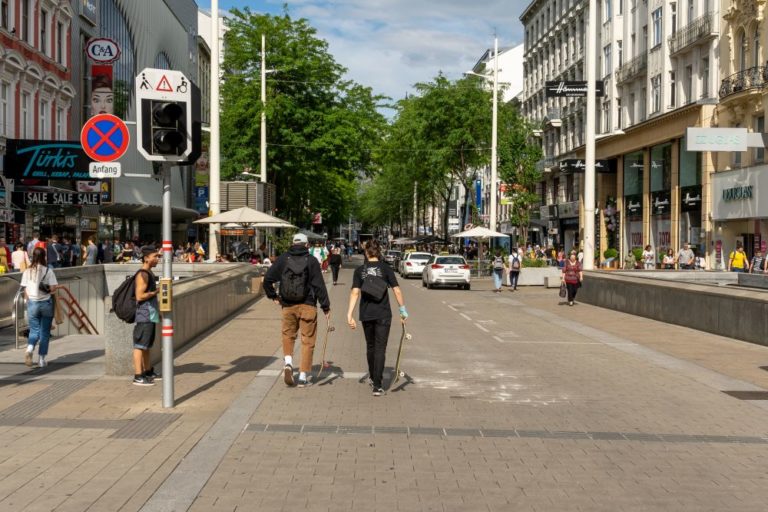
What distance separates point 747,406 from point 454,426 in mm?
3488

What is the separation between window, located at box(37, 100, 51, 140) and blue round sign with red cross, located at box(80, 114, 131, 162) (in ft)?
91.9

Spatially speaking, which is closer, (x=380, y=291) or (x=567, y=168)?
(x=380, y=291)

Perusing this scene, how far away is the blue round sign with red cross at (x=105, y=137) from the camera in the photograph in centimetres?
1145

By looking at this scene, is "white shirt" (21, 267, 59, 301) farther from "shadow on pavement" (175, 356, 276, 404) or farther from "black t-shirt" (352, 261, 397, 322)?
"black t-shirt" (352, 261, 397, 322)

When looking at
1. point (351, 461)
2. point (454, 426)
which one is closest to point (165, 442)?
point (351, 461)

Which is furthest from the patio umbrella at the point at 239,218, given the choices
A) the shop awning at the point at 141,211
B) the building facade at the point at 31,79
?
the shop awning at the point at 141,211

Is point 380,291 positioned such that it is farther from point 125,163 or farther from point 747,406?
point 125,163

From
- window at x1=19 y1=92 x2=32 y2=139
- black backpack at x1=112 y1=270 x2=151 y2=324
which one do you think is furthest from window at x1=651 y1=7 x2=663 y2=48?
black backpack at x1=112 y1=270 x2=151 y2=324

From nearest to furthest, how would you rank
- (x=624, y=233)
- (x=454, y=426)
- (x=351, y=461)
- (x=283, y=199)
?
1. (x=351, y=461)
2. (x=454, y=426)
3. (x=624, y=233)
4. (x=283, y=199)

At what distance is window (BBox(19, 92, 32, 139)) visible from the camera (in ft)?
117

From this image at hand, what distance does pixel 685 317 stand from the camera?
1950 cm

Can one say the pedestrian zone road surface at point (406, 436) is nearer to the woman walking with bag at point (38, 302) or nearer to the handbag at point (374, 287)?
the woman walking with bag at point (38, 302)

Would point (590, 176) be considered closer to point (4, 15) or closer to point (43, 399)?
point (4, 15)

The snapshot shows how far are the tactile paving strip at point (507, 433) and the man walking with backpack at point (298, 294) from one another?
7.50 feet
